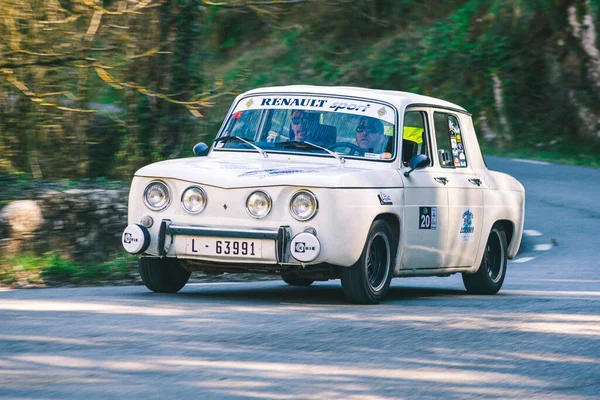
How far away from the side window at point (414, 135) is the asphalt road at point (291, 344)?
125 centimetres

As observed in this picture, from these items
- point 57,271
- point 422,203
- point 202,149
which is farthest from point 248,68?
point 422,203

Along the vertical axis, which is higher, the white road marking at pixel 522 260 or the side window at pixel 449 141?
the side window at pixel 449 141

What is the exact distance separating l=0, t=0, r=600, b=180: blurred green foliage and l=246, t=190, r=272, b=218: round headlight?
4.51 m

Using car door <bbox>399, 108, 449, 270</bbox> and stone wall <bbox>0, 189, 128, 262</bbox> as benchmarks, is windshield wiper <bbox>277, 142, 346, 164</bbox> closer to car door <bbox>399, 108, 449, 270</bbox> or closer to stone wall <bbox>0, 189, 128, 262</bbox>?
car door <bbox>399, 108, 449, 270</bbox>

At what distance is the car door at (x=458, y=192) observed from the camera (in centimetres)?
1058

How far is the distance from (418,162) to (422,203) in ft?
1.18

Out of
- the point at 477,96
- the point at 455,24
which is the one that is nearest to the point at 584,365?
the point at 477,96

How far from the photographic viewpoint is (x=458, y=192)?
10.7 meters

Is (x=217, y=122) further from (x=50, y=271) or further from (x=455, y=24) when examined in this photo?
(x=455, y=24)

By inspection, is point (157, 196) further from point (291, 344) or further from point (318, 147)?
point (291, 344)

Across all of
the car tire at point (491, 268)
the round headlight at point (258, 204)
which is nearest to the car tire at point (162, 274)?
the round headlight at point (258, 204)

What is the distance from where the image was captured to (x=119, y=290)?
9.91 metres

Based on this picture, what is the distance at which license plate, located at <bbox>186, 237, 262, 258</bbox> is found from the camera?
8.78 meters

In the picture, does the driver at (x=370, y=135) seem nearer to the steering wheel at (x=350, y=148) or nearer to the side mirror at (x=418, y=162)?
the steering wheel at (x=350, y=148)
